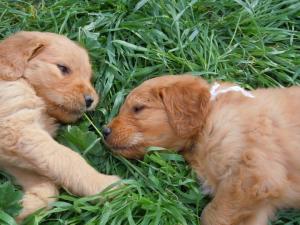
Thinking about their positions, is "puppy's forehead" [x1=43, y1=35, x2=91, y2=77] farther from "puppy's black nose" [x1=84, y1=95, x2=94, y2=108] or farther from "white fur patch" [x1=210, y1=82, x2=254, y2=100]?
"white fur patch" [x1=210, y1=82, x2=254, y2=100]

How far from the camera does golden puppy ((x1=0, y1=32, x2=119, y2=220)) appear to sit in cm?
448

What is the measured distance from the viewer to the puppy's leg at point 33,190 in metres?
4.38

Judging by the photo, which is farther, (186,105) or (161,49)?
(161,49)

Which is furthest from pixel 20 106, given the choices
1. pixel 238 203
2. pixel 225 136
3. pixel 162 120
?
pixel 238 203

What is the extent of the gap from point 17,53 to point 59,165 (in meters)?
1.04

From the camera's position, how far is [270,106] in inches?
184

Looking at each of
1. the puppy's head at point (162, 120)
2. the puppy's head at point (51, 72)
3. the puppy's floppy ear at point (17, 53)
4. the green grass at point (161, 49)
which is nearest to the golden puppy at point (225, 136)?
the puppy's head at point (162, 120)

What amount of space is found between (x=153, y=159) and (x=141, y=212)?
0.42m

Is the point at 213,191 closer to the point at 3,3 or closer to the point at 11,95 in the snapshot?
the point at 11,95

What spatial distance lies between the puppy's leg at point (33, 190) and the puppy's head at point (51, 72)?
572 millimetres

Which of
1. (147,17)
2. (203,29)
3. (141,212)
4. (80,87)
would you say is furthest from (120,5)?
(141,212)

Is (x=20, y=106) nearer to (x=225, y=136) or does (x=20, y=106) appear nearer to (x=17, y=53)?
(x=17, y=53)

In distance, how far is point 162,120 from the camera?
188 inches

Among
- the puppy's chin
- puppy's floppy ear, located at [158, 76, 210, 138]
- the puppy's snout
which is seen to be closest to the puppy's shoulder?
the puppy's snout
